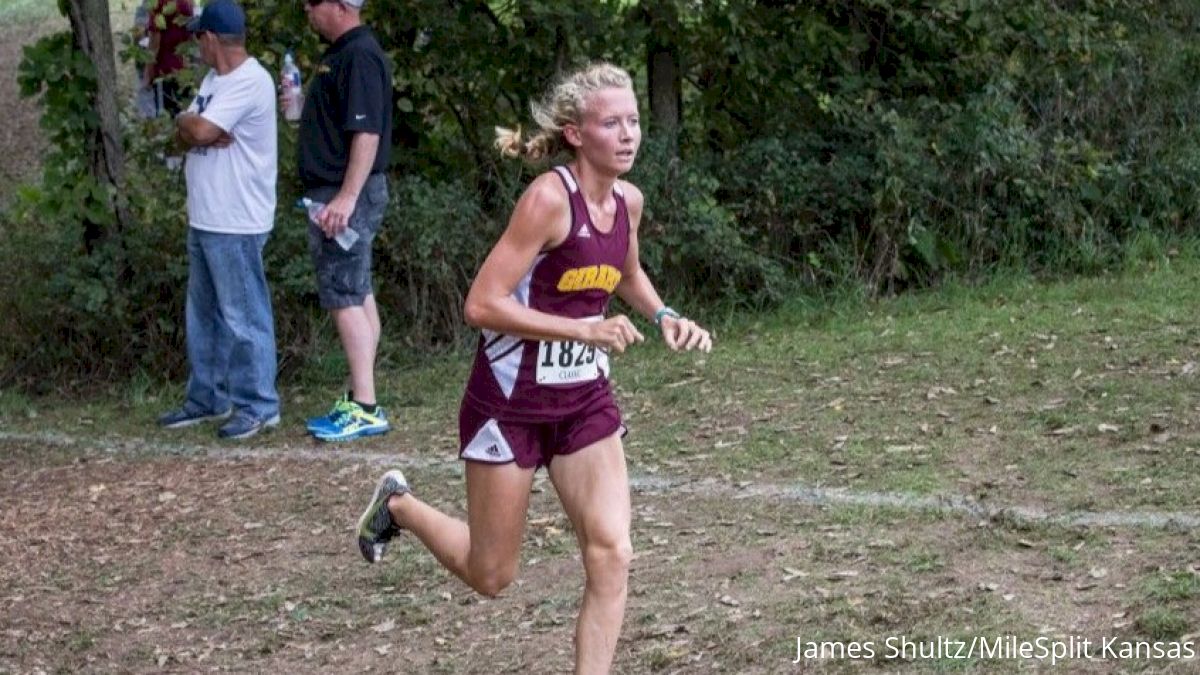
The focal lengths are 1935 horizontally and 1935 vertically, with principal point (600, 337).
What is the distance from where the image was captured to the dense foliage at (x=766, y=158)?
1075 cm

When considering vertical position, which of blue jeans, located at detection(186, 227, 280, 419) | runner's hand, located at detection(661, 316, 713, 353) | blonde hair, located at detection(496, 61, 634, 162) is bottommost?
blue jeans, located at detection(186, 227, 280, 419)

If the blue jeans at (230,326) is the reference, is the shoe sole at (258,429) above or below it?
below

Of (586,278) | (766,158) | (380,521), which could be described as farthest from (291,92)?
(586,278)

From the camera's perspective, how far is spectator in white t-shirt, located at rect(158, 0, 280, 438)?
8.90m

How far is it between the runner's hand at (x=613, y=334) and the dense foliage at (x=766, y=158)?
5.58 meters

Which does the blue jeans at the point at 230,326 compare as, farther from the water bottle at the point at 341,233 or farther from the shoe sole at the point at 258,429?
the water bottle at the point at 341,233

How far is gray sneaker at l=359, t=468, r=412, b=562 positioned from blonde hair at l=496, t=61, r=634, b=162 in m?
1.17

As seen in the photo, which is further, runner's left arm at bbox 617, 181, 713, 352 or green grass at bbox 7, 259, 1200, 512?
green grass at bbox 7, 259, 1200, 512

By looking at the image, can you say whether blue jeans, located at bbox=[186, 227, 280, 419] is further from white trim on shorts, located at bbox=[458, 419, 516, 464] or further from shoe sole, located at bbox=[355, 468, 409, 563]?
white trim on shorts, located at bbox=[458, 419, 516, 464]

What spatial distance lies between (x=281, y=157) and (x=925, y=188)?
3825mm

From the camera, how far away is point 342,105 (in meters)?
8.76

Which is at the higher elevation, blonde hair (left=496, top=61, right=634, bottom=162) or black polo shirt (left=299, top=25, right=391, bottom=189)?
blonde hair (left=496, top=61, right=634, bottom=162)

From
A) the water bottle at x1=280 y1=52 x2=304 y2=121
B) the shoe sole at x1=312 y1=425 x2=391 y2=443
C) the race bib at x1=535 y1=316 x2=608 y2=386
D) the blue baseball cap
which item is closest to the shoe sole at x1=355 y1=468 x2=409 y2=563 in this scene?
the race bib at x1=535 y1=316 x2=608 y2=386

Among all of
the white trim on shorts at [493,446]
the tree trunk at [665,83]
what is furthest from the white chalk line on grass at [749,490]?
the tree trunk at [665,83]
